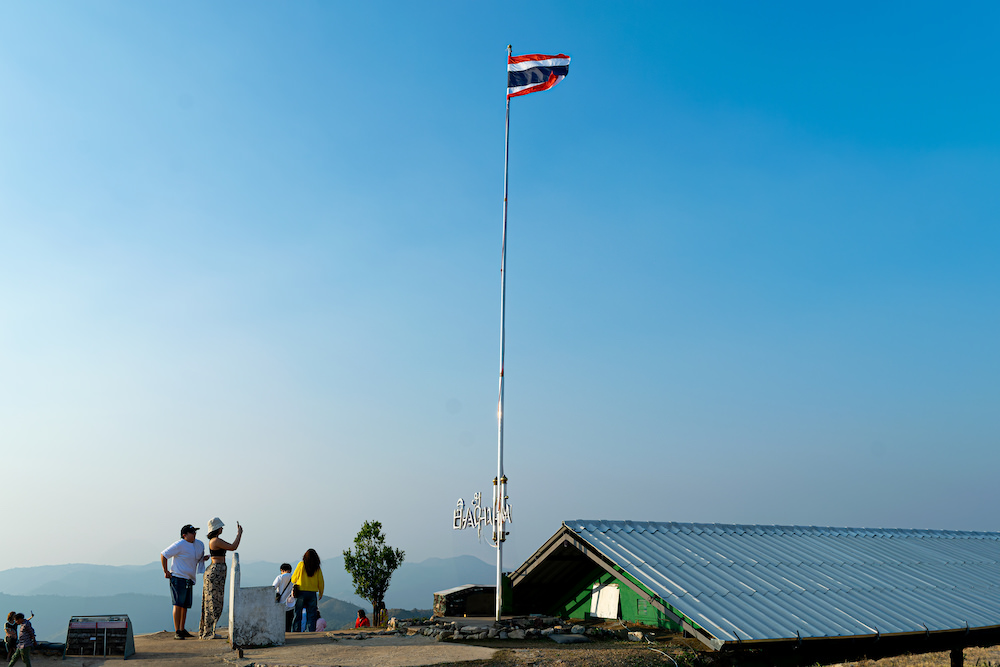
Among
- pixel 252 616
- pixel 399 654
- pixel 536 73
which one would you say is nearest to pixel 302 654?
pixel 252 616

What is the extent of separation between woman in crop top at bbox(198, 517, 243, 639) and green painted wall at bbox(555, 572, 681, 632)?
27.2 ft

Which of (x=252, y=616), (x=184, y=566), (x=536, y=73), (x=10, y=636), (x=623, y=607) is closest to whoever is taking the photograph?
(x=10, y=636)

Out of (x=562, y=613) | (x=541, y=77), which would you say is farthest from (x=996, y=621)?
(x=541, y=77)

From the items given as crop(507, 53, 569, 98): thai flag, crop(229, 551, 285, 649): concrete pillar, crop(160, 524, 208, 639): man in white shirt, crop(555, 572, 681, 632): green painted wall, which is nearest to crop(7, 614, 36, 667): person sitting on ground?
crop(160, 524, 208, 639): man in white shirt

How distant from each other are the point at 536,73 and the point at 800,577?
1486 cm

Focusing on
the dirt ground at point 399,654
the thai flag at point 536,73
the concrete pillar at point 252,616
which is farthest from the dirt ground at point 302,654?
the thai flag at point 536,73

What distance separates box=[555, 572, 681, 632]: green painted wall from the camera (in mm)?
15938

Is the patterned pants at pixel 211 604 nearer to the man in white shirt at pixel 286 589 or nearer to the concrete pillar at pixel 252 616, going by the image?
the concrete pillar at pixel 252 616

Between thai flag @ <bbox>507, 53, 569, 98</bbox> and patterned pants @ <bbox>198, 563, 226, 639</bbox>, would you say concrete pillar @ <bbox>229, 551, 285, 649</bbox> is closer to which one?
patterned pants @ <bbox>198, 563, 226, 639</bbox>

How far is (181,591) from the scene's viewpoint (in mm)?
14781

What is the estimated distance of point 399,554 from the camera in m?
27.4

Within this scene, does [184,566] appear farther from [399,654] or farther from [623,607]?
[623,607]

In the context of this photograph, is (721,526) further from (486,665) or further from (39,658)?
(39,658)

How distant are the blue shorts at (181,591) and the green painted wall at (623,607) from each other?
8.94m
